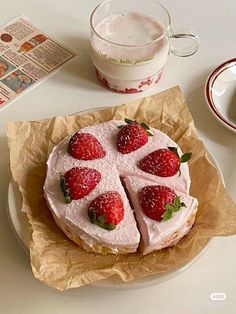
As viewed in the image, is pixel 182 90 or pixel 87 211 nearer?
pixel 87 211

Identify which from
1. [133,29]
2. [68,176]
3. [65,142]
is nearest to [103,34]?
[133,29]

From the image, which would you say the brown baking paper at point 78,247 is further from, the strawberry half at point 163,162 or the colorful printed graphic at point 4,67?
the colorful printed graphic at point 4,67

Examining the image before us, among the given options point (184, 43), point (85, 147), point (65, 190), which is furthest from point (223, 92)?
point (65, 190)

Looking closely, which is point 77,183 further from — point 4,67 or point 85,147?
point 4,67

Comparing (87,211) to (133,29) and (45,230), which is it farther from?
(133,29)

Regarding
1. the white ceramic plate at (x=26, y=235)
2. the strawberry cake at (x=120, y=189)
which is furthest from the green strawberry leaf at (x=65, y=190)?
the white ceramic plate at (x=26, y=235)

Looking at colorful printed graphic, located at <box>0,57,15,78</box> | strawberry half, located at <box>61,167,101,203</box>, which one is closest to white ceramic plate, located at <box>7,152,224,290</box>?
strawberry half, located at <box>61,167,101,203</box>

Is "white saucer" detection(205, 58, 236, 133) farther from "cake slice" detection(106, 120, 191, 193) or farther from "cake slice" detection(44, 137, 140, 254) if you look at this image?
"cake slice" detection(44, 137, 140, 254)

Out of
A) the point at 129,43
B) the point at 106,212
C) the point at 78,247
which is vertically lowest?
the point at 78,247
